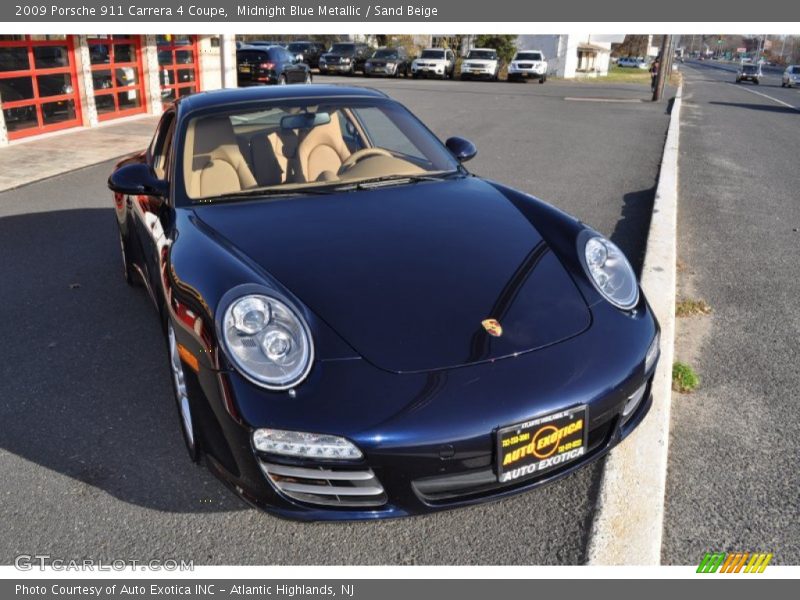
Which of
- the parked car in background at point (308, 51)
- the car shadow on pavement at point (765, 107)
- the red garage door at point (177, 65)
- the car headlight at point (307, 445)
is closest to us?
the car headlight at point (307, 445)

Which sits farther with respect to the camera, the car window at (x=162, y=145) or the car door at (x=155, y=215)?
the car window at (x=162, y=145)

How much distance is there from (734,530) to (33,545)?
96.1 inches

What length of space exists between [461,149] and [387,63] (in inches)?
1173

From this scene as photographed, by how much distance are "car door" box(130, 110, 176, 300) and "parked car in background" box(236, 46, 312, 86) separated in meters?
17.4

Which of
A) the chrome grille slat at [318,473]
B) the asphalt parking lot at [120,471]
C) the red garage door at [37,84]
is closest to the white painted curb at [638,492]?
the asphalt parking lot at [120,471]

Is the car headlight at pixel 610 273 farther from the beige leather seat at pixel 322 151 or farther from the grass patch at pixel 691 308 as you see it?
the grass patch at pixel 691 308

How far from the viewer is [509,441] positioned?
6.68ft

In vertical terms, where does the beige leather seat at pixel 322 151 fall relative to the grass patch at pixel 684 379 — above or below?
above

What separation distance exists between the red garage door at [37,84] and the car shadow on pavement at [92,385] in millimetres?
7199

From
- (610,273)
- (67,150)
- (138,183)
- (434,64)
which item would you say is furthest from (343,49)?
(610,273)

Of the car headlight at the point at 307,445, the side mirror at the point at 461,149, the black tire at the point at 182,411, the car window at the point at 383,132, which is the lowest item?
the black tire at the point at 182,411

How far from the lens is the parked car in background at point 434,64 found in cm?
3234

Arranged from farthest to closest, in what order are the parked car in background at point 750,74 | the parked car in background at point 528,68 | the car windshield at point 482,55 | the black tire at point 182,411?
the parked car in background at point 750,74, the car windshield at point 482,55, the parked car in background at point 528,68, the black tire at point 182,411

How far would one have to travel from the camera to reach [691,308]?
418 centimetres
